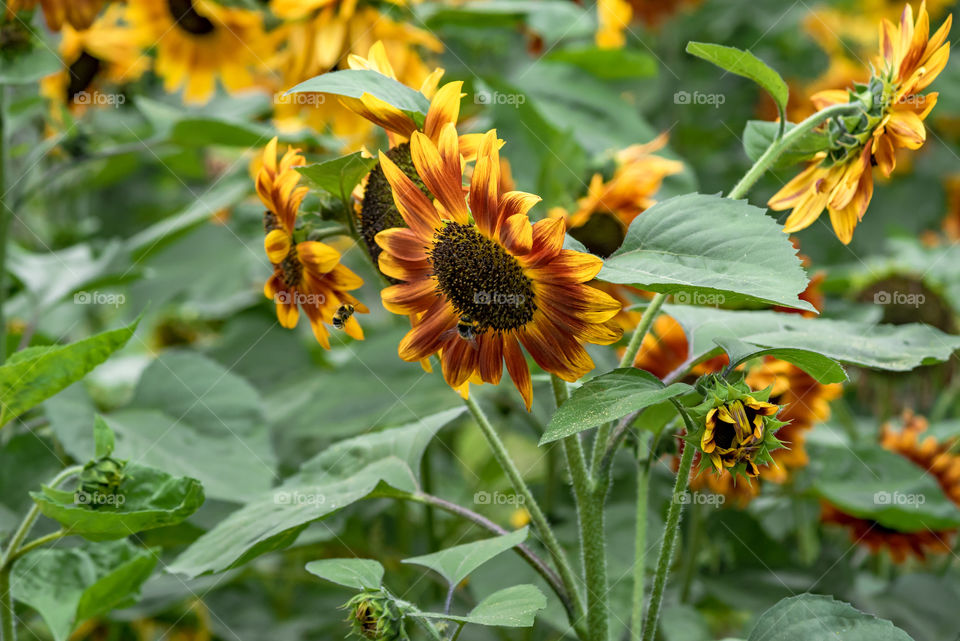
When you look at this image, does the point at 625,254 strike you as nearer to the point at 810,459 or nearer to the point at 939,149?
the point at 810,459

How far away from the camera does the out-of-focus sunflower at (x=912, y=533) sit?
2.98 feet

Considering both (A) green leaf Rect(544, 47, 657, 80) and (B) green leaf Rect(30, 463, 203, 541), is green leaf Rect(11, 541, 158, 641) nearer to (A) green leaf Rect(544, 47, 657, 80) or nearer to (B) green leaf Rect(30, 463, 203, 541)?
(B) green leaf Rect(30, 463, 203, 541)

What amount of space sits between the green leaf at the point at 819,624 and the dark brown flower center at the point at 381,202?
278mm

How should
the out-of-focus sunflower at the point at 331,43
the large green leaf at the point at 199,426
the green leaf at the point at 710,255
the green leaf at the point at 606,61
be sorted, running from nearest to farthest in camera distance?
the green leaf at the point at 710,255, the large green leaf at the point at 199,426, the out-of-focus sunflower at the point at 331,43, the green leaf at the point at 606,61

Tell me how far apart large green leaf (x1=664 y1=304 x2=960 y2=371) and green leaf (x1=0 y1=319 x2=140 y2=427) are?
1.12 ft

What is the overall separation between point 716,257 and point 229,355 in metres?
0.79

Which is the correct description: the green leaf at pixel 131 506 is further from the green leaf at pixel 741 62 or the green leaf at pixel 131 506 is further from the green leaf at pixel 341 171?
the green leaf at pixel 741 62

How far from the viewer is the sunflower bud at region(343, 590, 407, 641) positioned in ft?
1.48

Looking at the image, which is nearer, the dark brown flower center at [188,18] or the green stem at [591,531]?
the green stem at [591,531]

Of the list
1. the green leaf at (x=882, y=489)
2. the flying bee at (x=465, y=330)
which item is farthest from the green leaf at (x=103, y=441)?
the green leaf at (x=882, y=489)

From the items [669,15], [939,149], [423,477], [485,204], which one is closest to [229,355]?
[423,477]

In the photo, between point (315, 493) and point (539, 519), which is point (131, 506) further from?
point (539, 519)

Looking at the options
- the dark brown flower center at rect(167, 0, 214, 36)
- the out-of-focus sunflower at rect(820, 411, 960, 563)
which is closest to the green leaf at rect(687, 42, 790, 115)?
the out-of-focus sunflower at rect(820, 411, 960, 563)

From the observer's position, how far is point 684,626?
71 centimetres
